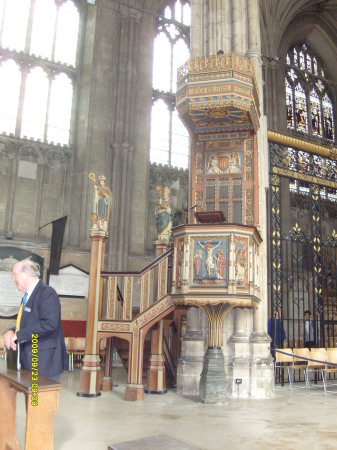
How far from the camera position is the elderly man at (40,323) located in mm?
3650

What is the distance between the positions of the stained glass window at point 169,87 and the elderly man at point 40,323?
1500 centimetres

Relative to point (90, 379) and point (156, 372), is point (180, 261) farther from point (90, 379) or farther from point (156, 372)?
point (90, 379)

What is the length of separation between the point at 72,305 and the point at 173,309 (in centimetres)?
800

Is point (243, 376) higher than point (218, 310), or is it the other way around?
point (218, 310)

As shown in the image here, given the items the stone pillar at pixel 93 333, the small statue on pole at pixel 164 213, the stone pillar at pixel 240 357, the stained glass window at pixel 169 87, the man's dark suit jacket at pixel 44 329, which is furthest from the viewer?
the stained glass window at pixel 169 87

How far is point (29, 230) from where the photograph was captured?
15.6 meters

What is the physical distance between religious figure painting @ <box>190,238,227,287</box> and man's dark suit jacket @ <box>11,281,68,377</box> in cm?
369

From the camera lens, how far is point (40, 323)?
3.63 metres

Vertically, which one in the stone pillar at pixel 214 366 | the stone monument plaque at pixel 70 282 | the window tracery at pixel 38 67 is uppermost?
the window tracery at pixel 38 67

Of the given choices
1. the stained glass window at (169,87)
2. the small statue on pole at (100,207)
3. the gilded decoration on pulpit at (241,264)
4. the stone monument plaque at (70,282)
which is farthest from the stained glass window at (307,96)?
the gilded decoration on pulpit at (241,264)

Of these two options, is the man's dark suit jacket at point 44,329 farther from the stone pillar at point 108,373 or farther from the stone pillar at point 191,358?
the stone pillar at point 191,358

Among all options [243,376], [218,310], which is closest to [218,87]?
[218,310]

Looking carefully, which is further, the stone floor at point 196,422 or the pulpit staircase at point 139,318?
the pulpit staircase at point 139,318

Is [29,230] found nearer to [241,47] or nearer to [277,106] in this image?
[241,47]
